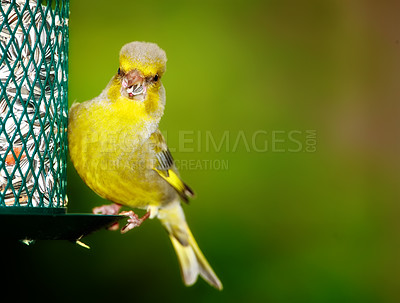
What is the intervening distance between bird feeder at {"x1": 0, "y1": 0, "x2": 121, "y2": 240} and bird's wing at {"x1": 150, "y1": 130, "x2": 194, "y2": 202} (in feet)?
2.47

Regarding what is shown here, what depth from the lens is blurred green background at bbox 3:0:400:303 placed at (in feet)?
20.4

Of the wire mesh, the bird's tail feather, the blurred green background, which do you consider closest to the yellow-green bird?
the wire mesh

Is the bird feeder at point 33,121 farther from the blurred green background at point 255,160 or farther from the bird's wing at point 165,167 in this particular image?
the blurred green background at point 255,160

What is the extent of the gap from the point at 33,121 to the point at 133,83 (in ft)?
2.12

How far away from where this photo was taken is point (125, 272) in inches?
248

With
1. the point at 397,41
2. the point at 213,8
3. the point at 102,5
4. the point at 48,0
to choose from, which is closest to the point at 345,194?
the point at 397,41

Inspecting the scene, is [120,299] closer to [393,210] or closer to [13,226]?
[393,210]

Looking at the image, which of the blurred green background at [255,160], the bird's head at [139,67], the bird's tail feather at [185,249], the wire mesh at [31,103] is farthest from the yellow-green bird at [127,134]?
the blurred green background at [255,160]

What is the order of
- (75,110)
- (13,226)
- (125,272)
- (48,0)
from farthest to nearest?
(125,272), (75,110), (48,0), (13,226)

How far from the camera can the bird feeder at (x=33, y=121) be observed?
11.9ft

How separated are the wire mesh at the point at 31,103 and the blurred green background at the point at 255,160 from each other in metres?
1.75

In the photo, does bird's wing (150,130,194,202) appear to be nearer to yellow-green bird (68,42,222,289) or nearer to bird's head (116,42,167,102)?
yellow-green bird (68,42,222,289)

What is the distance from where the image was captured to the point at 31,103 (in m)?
3.99

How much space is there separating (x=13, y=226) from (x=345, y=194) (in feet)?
12.9
